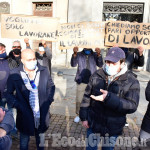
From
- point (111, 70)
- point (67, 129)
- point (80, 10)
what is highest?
point (80, 10)

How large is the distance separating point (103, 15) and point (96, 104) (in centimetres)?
1001

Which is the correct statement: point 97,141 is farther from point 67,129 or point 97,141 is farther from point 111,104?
point 67,129

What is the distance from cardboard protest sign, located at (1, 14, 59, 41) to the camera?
441 cm

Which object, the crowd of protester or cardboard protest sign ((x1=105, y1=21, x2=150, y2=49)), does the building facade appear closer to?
cardboard protest sign ((x1=105, y1=21, x2=150, y2=49))

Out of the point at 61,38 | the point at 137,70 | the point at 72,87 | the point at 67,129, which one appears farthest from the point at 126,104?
the point at 137,70

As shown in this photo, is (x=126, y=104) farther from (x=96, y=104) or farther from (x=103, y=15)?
(x=103, y=15)

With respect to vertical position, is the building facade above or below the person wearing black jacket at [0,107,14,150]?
above

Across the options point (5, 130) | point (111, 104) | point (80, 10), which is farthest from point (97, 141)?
point (80, 10)

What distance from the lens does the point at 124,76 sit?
2316 millimetres

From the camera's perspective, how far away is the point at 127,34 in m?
4.14

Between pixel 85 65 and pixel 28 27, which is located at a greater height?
pixel 28 27

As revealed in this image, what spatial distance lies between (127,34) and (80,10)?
7.64 m

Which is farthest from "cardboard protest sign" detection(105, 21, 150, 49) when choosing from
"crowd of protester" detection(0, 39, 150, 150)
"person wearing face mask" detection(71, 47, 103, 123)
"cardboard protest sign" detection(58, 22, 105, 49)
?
"crowd of protester" detection(0, 39, 150, 150)

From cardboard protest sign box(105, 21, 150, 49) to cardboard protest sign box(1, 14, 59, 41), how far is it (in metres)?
1.35
